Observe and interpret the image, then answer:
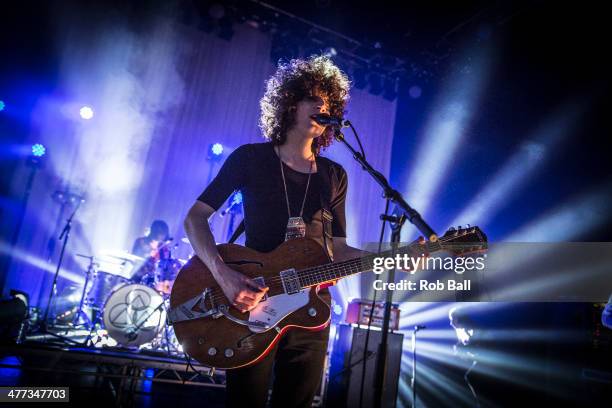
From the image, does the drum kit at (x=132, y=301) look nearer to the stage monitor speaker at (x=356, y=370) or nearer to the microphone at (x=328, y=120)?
the stage monitor speaker at (x=356, y=370)

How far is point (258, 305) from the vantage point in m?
2.40

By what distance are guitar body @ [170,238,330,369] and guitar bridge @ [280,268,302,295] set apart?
21mm

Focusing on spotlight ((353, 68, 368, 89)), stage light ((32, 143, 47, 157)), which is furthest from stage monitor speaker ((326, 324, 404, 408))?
stage light ((32, 143, 47, 157))

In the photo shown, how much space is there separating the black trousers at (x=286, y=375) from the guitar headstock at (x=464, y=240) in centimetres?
102

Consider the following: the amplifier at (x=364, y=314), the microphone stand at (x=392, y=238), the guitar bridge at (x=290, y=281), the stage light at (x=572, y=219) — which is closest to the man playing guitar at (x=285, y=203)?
the guitar bridge at (x=290, y=281)

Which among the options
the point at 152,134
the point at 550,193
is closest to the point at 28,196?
the point at 152,134

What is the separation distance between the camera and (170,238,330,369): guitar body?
2303 millimetres

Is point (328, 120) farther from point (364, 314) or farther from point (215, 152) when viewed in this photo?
point (215, 152)

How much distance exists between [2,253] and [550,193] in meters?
10.5

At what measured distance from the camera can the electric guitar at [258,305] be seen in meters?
2.31

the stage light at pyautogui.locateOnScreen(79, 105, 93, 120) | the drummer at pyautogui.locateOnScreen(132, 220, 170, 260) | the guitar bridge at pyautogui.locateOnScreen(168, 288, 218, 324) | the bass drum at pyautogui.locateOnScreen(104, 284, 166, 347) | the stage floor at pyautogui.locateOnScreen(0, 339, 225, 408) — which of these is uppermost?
the stage light at pyautogui.locateOnScreen(79, 105, 93, 120)

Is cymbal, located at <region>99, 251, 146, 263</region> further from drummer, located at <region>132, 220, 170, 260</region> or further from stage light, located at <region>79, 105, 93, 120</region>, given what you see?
stage light, located at <region>79, 105, 93, 120</region>

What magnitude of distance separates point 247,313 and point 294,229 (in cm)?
56

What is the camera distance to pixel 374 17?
9297 millimetres
